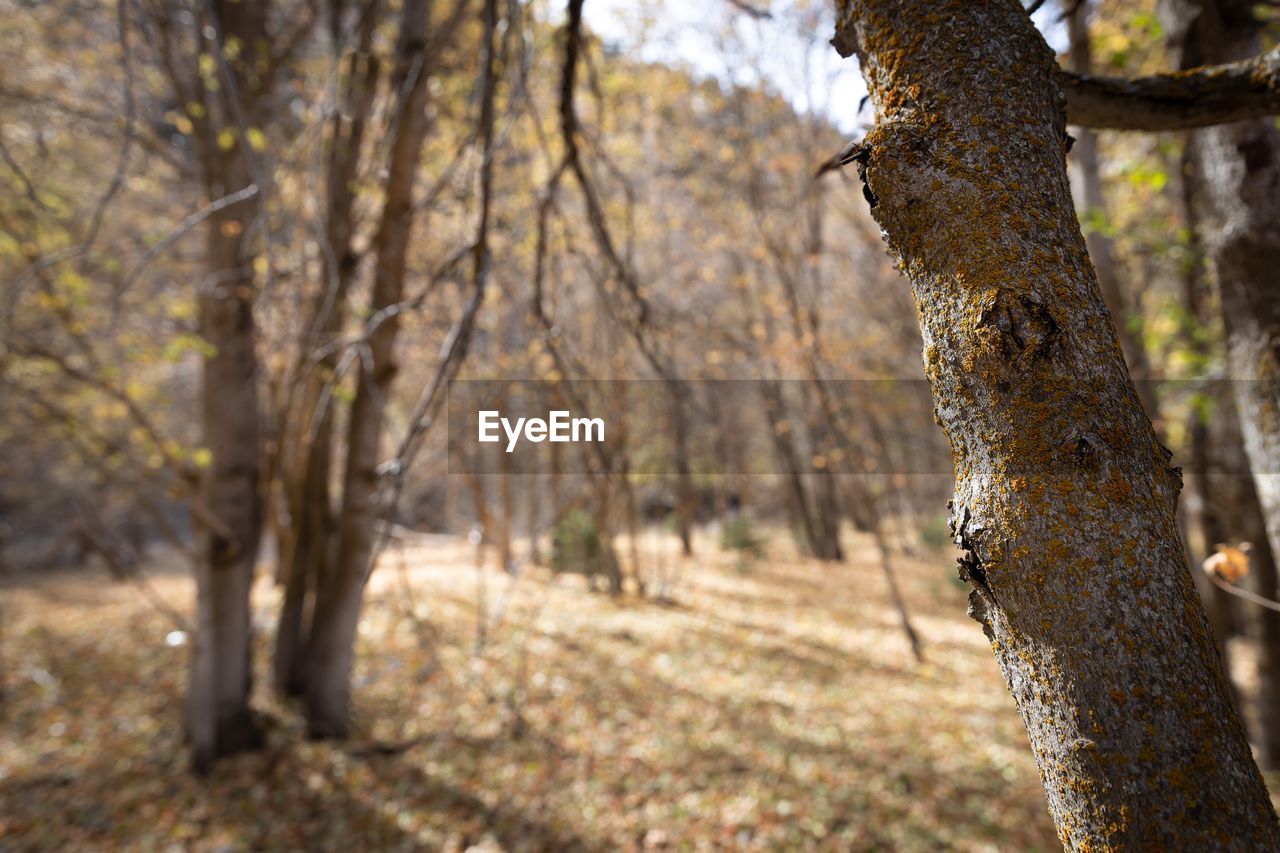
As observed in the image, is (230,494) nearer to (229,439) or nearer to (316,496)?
(229,439)

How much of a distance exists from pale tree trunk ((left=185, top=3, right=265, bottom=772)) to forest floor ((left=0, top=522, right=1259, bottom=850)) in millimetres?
479

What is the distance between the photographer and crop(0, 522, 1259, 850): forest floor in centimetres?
362

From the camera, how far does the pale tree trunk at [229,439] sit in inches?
165

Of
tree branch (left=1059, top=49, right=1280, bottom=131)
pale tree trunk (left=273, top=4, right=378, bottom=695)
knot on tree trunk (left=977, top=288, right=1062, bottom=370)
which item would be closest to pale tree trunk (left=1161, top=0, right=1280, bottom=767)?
tree branch (left=1059, top=49, right=1280, bottom=131)

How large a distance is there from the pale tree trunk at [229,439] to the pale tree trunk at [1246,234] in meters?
4.87

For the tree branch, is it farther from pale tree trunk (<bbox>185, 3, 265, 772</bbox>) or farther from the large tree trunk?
pale tree trunk (<bbox>185, 3, 265, 772</bbox>)

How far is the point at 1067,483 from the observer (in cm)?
59

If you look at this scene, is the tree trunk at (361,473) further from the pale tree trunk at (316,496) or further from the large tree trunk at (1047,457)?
A: the large tree trunk at (1047,457)

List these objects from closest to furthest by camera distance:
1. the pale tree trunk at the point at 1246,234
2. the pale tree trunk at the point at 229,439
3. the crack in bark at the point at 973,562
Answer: the crack in bark at the point at 973,562 < the pale tree trunk at the point at 1246,234 < the pale tree trunk at the point at 229,439

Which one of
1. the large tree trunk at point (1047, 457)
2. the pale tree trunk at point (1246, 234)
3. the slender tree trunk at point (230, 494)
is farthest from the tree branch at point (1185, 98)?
the slender tree trunk at point (230, 494)

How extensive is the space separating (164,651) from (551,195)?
7300 millimetres

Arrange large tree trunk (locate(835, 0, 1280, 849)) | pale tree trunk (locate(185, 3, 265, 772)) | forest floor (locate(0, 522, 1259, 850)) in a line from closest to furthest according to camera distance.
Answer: large tree trunk (locate(835, 0, 1280, 849)), forest floor (locate(0, 522, 1259, 850)), pale tree trunk (locate(185, 3, 265, 772))

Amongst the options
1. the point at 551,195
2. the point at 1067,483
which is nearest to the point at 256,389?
the point at 551,195

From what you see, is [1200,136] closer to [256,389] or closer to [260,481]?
[256,389]
